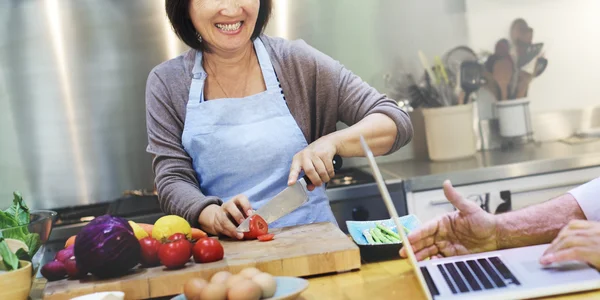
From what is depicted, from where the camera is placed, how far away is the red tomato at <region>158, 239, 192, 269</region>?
64.3 inches

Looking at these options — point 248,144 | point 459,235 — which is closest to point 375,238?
point 459,235

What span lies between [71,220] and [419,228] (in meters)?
1.87

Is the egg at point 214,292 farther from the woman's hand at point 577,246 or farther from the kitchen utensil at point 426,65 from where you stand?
the kitchen utensil at point 426,65

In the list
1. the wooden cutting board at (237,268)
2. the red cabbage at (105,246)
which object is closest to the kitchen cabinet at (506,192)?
the wooden cutting board at (237,268)

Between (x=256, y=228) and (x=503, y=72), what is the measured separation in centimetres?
224

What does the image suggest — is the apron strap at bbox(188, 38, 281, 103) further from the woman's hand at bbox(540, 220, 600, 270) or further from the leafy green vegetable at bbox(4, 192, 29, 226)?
the woman's hand at bbox(540, 220, 600, 270)

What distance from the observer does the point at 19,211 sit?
5.79 ft

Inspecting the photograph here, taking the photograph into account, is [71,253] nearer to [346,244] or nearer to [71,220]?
[346,244]

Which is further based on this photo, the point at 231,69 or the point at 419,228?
the point at 231,69

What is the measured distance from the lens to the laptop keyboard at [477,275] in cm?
140

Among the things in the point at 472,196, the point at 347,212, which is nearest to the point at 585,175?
the point at 472,196

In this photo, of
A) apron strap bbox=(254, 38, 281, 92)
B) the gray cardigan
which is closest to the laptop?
the gray cardigan

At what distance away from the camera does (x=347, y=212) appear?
10.0ft

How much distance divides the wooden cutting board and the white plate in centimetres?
17
